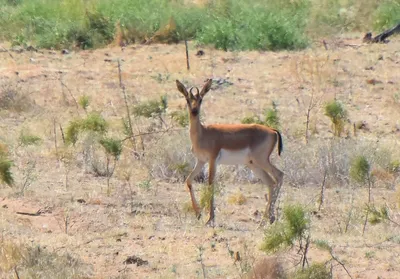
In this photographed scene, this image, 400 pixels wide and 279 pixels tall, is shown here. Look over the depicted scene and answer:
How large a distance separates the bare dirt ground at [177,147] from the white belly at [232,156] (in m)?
0.55

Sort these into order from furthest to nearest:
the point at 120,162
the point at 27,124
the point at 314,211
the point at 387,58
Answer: the point at 387,58, the point at 27,124, the point at 120,162, the point at 314,211

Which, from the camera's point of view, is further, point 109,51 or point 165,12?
point 165,12

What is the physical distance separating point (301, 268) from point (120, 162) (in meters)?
5.33

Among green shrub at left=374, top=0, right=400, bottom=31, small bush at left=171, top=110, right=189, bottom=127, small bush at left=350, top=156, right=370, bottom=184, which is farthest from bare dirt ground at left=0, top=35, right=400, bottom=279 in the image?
green shrub at left=374, top=0, right=400, bottom=31

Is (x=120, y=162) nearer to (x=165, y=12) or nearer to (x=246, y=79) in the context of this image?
(x=246, y=79)

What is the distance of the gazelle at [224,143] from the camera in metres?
10.3

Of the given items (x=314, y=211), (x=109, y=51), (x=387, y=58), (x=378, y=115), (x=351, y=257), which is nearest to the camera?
(x=351, y=257)

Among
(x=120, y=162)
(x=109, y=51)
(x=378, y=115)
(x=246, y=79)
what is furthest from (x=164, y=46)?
(x=120, y=162)

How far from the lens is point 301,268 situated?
779cm

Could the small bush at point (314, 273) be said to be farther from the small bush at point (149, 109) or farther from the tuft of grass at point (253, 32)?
the tuft of grass at point (253, 32)

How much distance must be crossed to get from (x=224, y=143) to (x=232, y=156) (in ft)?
0.53

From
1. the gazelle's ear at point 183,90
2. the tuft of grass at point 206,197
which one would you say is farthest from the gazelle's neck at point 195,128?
the tuft of grass at point 206,197

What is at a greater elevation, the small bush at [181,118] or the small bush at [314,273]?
the small bush at [314,273]

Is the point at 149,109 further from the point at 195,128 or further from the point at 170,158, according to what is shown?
the point at 195,128
